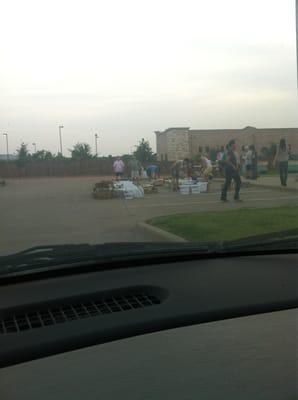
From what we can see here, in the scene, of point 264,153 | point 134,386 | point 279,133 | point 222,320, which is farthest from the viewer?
point 264,153

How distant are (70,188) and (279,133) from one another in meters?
1.68

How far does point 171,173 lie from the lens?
4145 mm

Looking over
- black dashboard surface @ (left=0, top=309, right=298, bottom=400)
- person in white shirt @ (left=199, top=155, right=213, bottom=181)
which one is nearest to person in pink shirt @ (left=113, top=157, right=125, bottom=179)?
person in white shirt @ (left=199, top=155, right=213, bottom=181)

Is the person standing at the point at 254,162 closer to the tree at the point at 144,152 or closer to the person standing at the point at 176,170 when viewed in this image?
the person standing at the point at 176,170

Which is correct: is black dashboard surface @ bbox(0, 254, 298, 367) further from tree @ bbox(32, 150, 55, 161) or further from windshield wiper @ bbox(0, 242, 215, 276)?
tree @ bbox(32, 150, 55, 161)

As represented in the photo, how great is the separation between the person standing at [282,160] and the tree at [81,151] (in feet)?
4.21

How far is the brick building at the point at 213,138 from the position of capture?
3.59 metres

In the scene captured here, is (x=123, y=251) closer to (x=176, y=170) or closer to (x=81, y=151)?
(x=81, y=151)

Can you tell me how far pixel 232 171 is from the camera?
418 cm

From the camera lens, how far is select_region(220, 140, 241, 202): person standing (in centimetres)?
390

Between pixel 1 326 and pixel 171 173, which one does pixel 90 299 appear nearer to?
pixel 1 326

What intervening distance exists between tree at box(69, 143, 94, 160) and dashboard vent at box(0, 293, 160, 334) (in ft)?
3.82

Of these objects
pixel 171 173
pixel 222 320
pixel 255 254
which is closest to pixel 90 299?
pixel 222 320

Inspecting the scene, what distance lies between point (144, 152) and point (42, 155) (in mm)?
691
